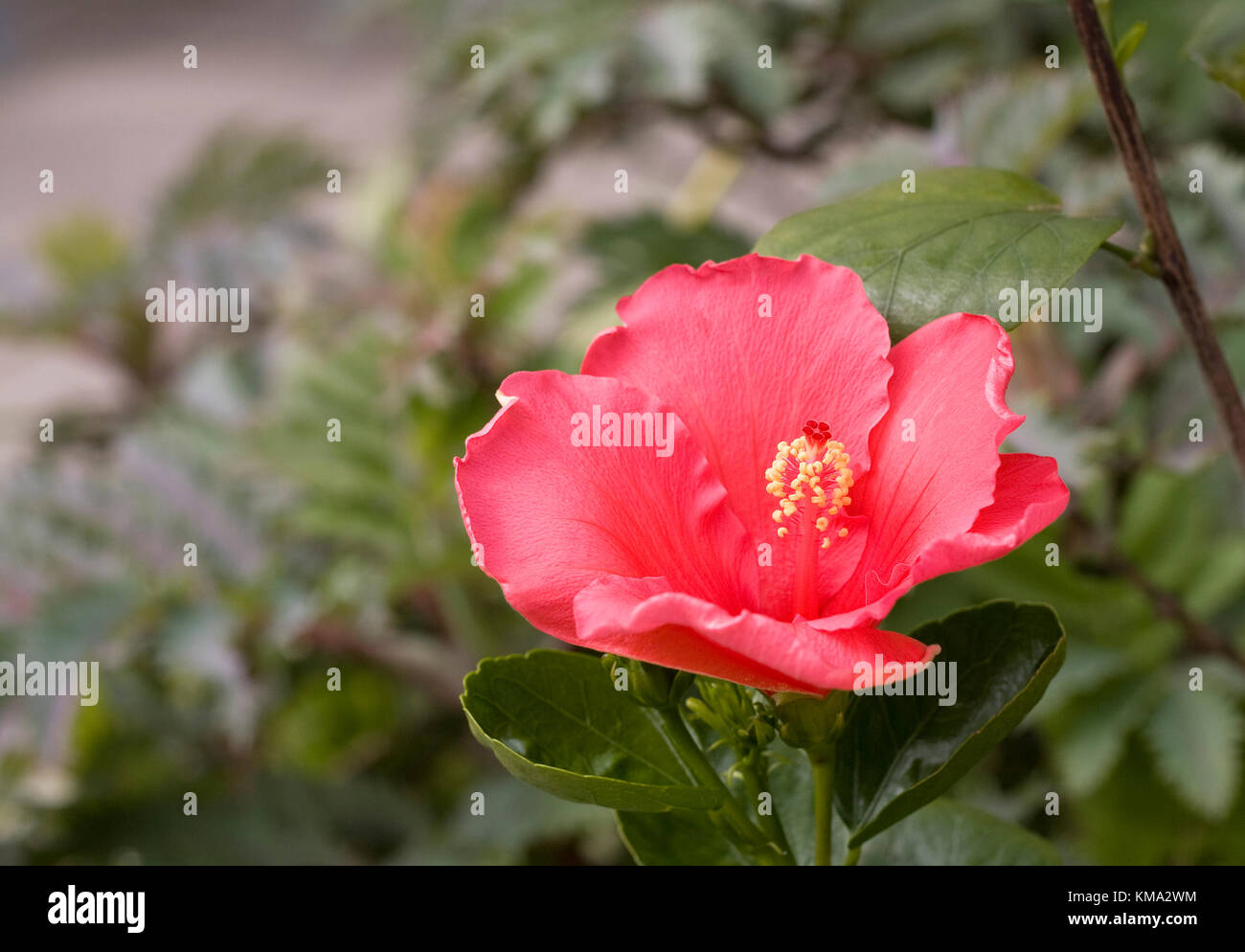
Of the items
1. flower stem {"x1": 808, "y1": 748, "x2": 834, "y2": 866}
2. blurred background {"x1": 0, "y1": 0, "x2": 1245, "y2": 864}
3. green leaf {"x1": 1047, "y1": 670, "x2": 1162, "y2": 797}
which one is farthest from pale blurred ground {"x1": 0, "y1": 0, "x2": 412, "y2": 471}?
flower stem {"x1": 808, "y1": 748, "x2": 834, "y2": 866}

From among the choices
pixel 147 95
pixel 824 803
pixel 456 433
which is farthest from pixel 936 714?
pixel 147 95

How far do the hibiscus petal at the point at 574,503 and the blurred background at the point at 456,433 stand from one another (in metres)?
0.36

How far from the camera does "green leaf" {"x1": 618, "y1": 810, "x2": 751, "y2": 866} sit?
15.5 inches

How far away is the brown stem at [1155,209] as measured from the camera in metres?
0.36

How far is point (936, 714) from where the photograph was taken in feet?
1.23

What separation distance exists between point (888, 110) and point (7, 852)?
39.8 inches

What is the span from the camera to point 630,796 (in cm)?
32

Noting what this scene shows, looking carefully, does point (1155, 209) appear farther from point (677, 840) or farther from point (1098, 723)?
point (1098, 723)

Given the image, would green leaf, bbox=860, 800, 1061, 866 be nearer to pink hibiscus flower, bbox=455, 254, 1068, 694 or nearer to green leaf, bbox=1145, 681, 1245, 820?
pink hibiscus flower, bbox=455, 254, 1068, 694

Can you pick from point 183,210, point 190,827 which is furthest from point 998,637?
point 183,210

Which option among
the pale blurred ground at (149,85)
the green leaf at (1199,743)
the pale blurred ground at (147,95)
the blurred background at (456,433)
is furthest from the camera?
the pale blurred ground at (149,85)

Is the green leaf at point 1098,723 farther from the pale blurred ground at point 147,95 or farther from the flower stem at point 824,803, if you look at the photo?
the pale blurred ground at point 147,95

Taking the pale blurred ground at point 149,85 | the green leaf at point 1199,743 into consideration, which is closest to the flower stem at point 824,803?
the green leaf at point 1199,743

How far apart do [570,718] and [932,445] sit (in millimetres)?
140
